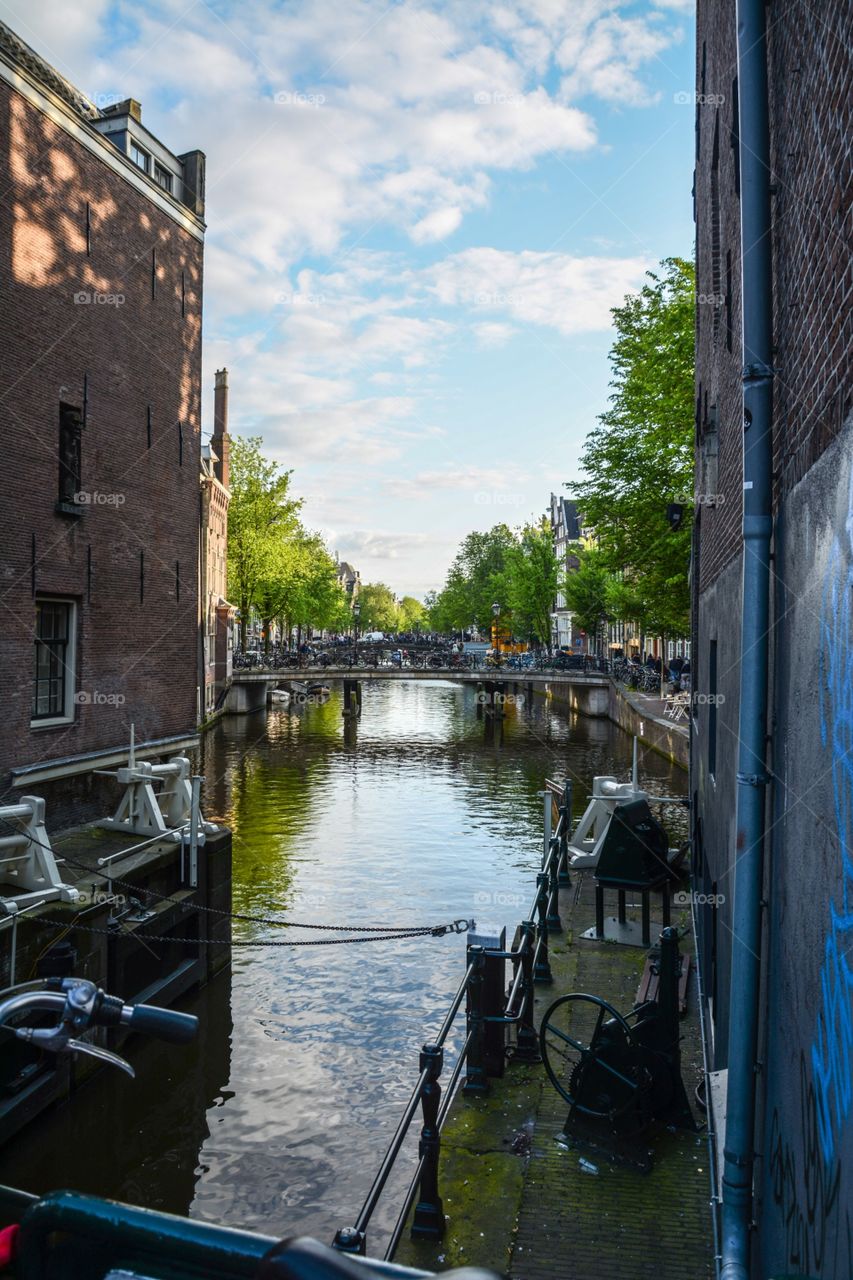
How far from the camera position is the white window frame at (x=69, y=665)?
12.5 metres

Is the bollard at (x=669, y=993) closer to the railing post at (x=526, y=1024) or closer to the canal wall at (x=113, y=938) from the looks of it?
the railing post at (x=526, y=1024)

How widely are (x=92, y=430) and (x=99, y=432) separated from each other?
6.7 inches

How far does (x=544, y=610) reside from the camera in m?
71.5

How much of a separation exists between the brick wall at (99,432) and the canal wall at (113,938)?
211cm

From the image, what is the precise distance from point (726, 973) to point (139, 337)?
12.2 meters

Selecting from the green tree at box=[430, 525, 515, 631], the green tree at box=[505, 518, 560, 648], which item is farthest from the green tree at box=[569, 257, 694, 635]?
the green tree at box=[430, 525, 515, 631]

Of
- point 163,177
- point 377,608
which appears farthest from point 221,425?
point 377,608

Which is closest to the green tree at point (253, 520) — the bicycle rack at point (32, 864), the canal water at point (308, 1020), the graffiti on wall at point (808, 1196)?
the canal water at point (308, 1020)

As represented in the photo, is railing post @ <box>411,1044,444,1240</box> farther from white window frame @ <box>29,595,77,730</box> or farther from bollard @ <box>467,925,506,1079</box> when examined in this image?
white window frame @ <box>29,595,77,730</box>

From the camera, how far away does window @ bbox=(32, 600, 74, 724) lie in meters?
12.3

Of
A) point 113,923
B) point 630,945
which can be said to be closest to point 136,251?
point 113,923

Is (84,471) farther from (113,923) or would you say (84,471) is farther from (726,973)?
(726,973)

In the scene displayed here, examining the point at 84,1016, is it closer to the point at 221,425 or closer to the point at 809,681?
the point at 809,681

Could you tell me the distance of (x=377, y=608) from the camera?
544ft
